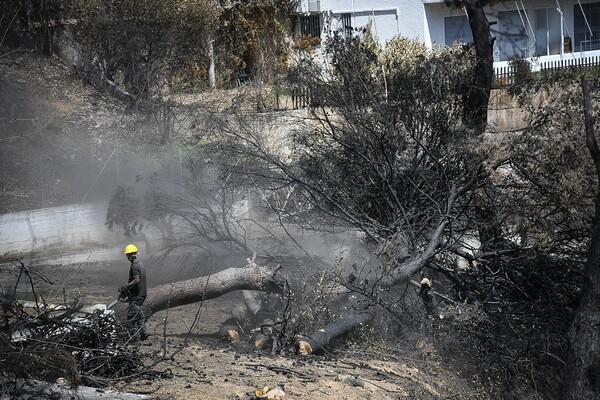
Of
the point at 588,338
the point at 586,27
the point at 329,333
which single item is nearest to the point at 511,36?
the point at 586,27

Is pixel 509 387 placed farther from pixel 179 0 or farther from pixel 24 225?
pixel 179 0

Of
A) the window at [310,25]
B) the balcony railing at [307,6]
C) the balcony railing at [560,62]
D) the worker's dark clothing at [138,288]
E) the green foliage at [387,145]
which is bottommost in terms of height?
the worker's dark clothing at [138,288]

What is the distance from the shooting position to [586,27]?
1117 inches

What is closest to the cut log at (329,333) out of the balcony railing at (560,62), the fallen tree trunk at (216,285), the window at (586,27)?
the fallen tree trunk at (216,285)

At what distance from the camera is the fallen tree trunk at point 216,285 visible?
10727mm

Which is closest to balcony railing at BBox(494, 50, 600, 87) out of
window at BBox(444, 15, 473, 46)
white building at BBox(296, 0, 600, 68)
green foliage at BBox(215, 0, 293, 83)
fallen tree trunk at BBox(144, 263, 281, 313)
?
white building at BBox(296, 0, 600, 68)

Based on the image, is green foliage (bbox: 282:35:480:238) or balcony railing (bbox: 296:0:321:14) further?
balcony railing (bbox: 296:0:321:14)

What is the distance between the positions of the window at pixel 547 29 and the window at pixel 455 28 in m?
2.82

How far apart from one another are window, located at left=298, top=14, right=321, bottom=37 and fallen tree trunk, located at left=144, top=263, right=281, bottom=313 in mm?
17037

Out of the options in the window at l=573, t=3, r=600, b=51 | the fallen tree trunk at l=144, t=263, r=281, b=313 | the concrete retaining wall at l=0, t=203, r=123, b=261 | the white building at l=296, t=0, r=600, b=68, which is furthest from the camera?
the window at l=573, t=3, r=600, b=51

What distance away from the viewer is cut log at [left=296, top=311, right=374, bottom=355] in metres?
9.52

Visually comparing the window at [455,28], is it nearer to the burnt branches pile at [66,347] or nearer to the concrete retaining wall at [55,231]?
the concrete retaining wall at [55,231]

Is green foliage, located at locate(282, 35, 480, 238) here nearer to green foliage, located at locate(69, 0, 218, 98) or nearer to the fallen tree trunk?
the fallen tree trunk

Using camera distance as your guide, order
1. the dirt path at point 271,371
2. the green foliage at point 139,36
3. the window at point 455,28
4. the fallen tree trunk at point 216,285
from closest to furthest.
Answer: the dirt path at point 271,371
the fallen tree trunk at point 216,285
the green foliage at point 139,36
the window at point 455,28
